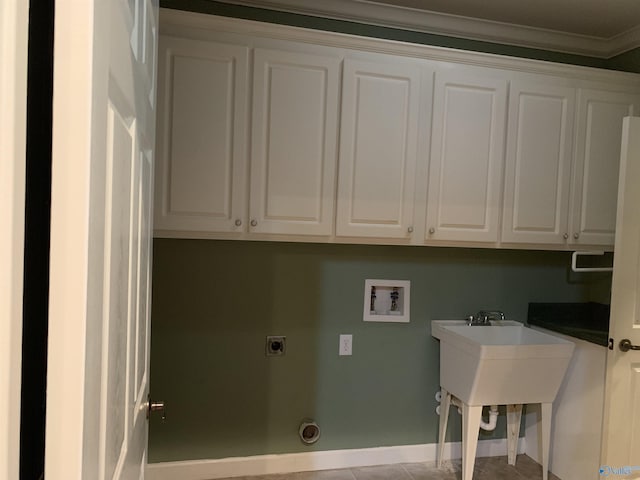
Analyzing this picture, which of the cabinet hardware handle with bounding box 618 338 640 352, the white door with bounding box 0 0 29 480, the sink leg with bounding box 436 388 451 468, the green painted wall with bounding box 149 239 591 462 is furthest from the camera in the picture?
the sink leg with bounding box 436 388 451 468

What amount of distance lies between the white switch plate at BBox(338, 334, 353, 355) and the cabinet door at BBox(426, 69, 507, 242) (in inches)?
29.4

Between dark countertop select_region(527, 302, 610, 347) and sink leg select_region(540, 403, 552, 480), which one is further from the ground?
dark countertop select_region(527, 302, 610, 347)

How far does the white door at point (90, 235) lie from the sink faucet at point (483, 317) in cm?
238

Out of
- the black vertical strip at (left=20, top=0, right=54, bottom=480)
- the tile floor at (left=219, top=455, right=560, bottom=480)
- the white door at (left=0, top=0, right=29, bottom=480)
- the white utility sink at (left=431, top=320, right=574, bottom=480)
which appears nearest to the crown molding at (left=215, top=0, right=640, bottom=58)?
the white utility sink at (left=431, top=320, right=574, bottom=480)

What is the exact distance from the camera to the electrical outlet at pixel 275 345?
267cm

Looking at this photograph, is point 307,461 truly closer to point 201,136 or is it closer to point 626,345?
point 626,345

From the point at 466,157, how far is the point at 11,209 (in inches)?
93.4

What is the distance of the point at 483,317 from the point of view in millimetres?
2918

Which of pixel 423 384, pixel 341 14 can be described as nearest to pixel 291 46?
pixel 341 14

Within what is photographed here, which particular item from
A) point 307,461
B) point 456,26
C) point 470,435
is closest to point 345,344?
point 307,461

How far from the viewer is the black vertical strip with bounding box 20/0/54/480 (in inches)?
24.5

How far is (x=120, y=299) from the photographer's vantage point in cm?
82

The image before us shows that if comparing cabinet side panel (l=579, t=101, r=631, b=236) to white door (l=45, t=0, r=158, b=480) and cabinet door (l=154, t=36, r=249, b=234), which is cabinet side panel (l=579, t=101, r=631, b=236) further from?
white door (l=45, t=0, r=158, b=480)

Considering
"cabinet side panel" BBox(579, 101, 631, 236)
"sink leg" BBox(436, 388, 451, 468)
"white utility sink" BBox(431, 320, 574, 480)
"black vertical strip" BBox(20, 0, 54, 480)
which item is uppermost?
"cabinet side panel" BBox(579, 101, 631, 236)
